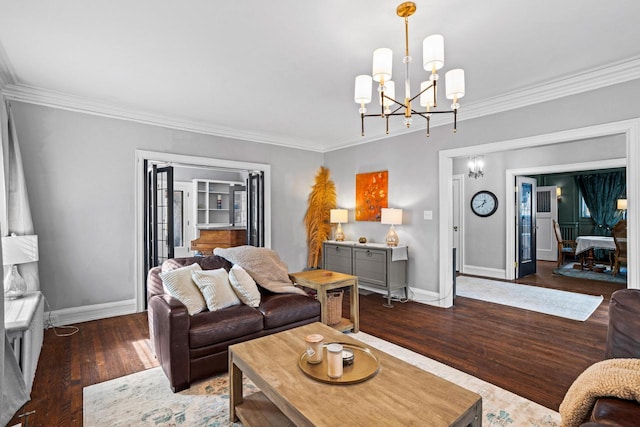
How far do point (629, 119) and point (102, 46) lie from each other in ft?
14.9

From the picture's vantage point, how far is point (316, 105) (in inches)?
156

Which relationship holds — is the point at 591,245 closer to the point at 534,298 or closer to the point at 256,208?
the point at 534,298

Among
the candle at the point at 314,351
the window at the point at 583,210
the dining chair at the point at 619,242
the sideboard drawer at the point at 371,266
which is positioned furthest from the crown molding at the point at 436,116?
the window at the point at 583,210

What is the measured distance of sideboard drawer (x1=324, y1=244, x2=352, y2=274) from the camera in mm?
5126

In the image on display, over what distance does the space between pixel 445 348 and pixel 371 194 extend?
283 cm

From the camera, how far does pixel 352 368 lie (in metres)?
1.67

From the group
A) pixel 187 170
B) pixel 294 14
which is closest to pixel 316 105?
pixel 294 14

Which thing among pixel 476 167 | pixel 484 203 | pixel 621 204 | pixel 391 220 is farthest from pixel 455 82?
pixel 621 204

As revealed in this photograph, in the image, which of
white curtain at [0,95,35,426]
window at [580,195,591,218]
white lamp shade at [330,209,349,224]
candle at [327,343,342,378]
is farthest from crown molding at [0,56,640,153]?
window at [580,195,591,218]

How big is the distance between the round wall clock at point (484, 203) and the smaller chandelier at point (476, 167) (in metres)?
0.37

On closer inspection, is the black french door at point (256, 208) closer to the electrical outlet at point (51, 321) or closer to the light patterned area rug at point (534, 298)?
the electrical outlet at point (51, 321)

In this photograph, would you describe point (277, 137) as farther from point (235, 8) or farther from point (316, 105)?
point (235, 8)

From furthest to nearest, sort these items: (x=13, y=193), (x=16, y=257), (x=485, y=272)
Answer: (x=485, y=272)
(x=13, y=193)
(x=16, y=257)

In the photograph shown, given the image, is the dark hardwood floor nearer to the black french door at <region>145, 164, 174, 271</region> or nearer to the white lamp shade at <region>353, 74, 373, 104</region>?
the black french door at <region>145, 164, 174, 271</region>
